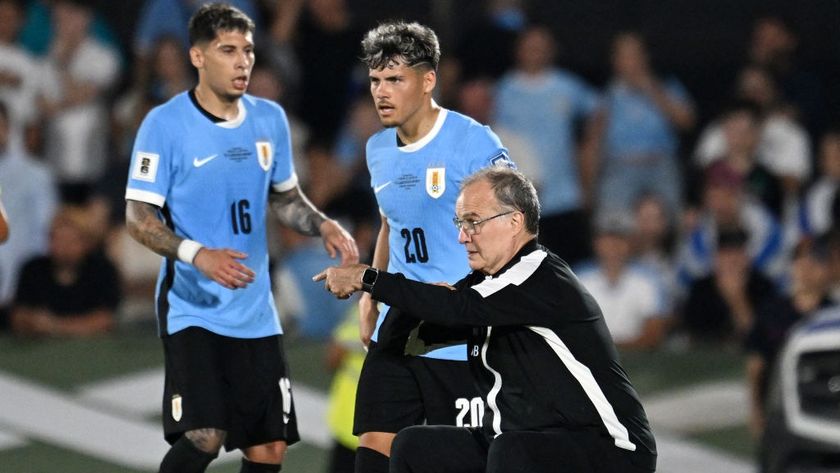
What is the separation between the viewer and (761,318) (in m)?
8.74

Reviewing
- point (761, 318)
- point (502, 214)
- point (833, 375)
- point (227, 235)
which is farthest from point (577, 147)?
point (502, 214)

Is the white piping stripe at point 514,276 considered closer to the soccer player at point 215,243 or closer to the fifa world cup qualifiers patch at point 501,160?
the fifa world cup qualifiers patch at point 501,160

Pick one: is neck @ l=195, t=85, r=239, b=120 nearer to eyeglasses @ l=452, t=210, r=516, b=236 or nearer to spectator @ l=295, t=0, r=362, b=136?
eyeglasses @ l=452, t=210, r=516, b=236

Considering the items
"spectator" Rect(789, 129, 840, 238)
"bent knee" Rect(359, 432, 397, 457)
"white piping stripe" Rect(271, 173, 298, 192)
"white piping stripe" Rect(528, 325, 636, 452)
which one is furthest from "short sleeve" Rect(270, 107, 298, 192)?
"spectator" Rect(789, 129, 840, 238)

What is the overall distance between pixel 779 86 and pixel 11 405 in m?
5.54

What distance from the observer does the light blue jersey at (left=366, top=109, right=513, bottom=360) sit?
5688 mm

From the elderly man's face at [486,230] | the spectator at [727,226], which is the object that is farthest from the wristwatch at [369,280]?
the spectator at [727,226]

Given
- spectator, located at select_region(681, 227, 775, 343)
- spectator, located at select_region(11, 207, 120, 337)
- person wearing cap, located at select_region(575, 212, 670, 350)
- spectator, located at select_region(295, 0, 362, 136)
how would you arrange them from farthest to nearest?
spectator, located at select_region(295, 0, 362, 136) < spectator, located at select_region(681, 227, 775, 343) < person wearing cap, located at select_region(575, 212, 670, 350) < spectator, located at select_region(11, 207, 120, 337)

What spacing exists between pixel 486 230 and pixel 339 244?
3.84 ft

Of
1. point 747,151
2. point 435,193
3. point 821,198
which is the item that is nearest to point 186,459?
point 435,193

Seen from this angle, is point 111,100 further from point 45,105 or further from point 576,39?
point 576,39

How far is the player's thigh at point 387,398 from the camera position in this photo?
5.65 m

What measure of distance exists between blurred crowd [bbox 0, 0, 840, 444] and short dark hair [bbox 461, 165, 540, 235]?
13.6 feet

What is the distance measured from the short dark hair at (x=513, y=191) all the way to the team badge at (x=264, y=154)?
1.37 meters
